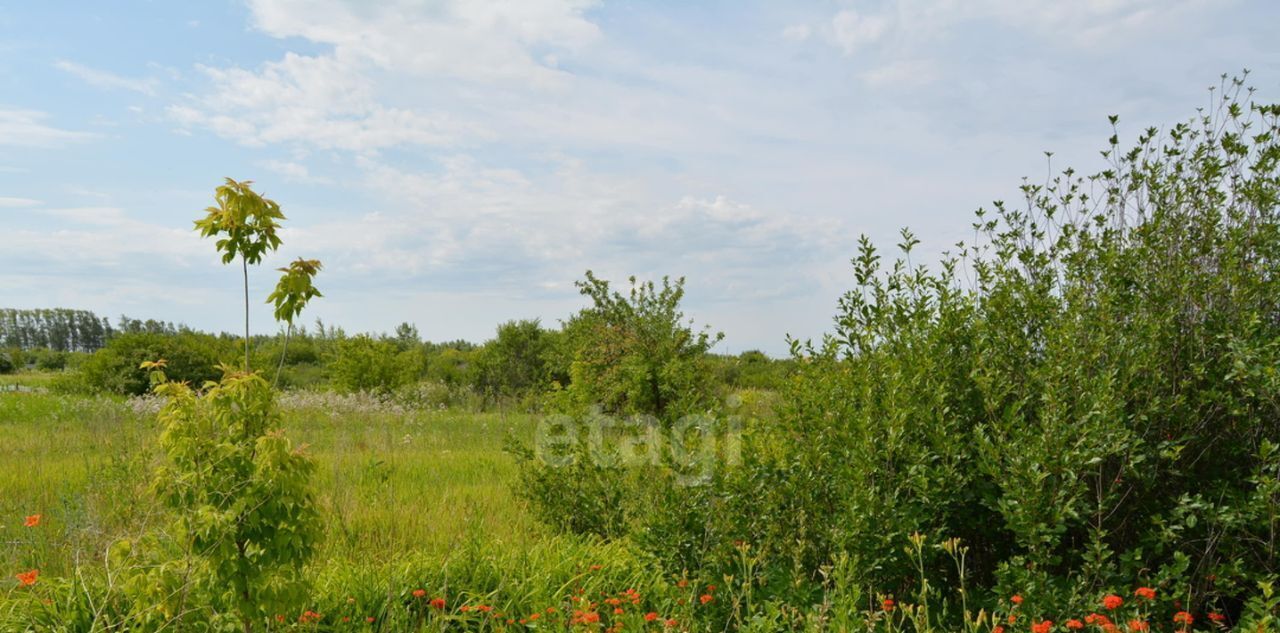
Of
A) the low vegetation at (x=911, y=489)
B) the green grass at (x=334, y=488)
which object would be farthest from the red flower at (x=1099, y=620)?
the green grass at (x=334, y=488)

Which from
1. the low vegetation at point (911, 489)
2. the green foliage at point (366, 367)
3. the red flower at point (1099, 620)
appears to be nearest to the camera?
the red flower at point (1099, 620)

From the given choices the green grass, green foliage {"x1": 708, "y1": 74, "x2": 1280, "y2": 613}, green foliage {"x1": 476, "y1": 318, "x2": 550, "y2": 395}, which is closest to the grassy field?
the green grass

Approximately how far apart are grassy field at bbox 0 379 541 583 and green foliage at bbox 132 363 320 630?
81 cm

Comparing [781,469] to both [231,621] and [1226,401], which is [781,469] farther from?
[231,621]

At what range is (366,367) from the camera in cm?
2011

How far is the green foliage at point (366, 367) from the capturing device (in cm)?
2000

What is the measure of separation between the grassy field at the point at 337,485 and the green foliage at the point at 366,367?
20.4 feet

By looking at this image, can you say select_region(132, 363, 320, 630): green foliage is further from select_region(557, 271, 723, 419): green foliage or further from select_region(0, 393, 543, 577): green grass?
select_region(557, 271, 723, 419): green foliage

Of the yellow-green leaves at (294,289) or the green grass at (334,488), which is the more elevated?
the yellow-green leaves at (294,289)

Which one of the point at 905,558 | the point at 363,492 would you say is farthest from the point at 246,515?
the point at 363,492

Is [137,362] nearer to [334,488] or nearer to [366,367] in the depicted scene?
[366,367]

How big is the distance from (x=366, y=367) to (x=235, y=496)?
17.4 metres

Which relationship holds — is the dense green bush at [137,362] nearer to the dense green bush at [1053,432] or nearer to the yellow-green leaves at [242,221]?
the yellow-green leaves at [242,221]

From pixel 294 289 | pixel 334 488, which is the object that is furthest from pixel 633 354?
pixel 294 289
